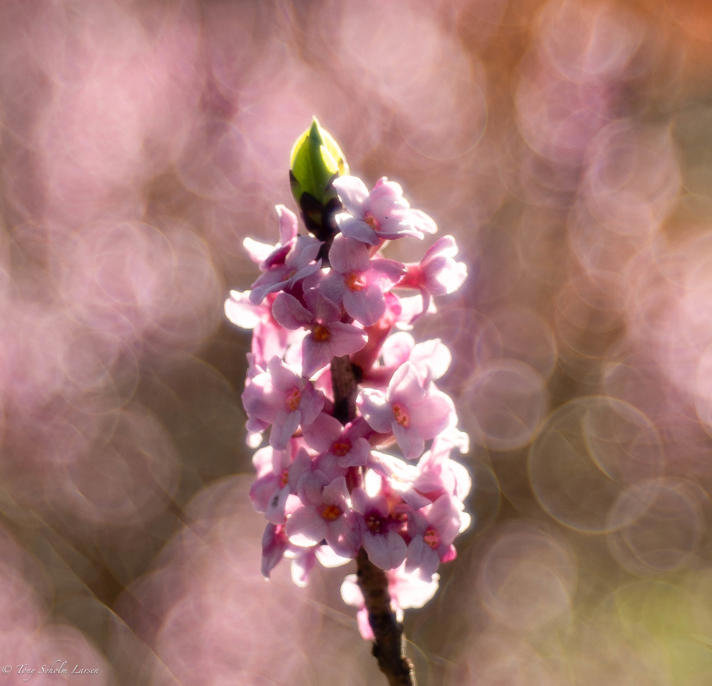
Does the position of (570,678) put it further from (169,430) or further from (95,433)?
(95,433)

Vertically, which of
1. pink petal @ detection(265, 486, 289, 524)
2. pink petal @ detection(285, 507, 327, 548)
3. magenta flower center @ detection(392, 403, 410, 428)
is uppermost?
magenta flower center @ detection(392, 403, 410, 428)

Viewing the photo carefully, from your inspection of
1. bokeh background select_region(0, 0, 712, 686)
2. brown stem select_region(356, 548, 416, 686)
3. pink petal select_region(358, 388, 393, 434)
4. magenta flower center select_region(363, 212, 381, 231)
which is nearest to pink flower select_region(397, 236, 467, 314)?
magenta flower center select_region(363, 212, 381, 231)

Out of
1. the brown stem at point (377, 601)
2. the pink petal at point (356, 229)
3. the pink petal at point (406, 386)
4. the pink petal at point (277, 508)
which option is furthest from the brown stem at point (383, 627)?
the pink petal at point (356, 229)

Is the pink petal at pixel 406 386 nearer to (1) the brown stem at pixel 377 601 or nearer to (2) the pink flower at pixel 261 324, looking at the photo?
(1) the brown stem at pixel 377 601

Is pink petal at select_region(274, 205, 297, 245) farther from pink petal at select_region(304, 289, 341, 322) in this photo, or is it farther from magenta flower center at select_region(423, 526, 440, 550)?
magenta flower center at select_region(423, 526, 440, 550)

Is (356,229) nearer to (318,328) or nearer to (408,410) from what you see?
(318,328)

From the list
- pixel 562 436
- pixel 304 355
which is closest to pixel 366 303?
pixel 304 355

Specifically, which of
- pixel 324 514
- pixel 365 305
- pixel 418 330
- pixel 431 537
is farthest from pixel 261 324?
pixel 418 330
